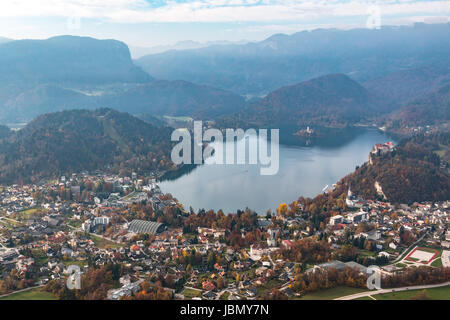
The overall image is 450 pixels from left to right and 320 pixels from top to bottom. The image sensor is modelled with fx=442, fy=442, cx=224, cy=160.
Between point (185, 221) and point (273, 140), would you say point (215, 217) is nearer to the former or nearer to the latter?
point (185, 221)

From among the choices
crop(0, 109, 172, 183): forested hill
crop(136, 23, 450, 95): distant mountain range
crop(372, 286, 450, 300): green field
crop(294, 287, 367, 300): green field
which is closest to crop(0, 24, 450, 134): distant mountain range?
crop(136, 23, 450, 95): distant mountain range

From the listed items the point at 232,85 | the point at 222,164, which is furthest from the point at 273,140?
the point at 232,85

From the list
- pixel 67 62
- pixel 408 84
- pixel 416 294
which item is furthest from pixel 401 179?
pixel 67 62

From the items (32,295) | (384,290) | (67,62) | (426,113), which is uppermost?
(67,62)

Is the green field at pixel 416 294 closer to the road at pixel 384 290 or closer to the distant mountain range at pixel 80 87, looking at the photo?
the road at pixel 384 290

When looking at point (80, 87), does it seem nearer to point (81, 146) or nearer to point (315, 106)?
point (315, 106)

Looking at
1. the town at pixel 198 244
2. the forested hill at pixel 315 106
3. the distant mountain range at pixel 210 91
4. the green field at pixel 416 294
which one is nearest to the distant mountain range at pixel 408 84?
the distant mountain range at pixel 210 91
